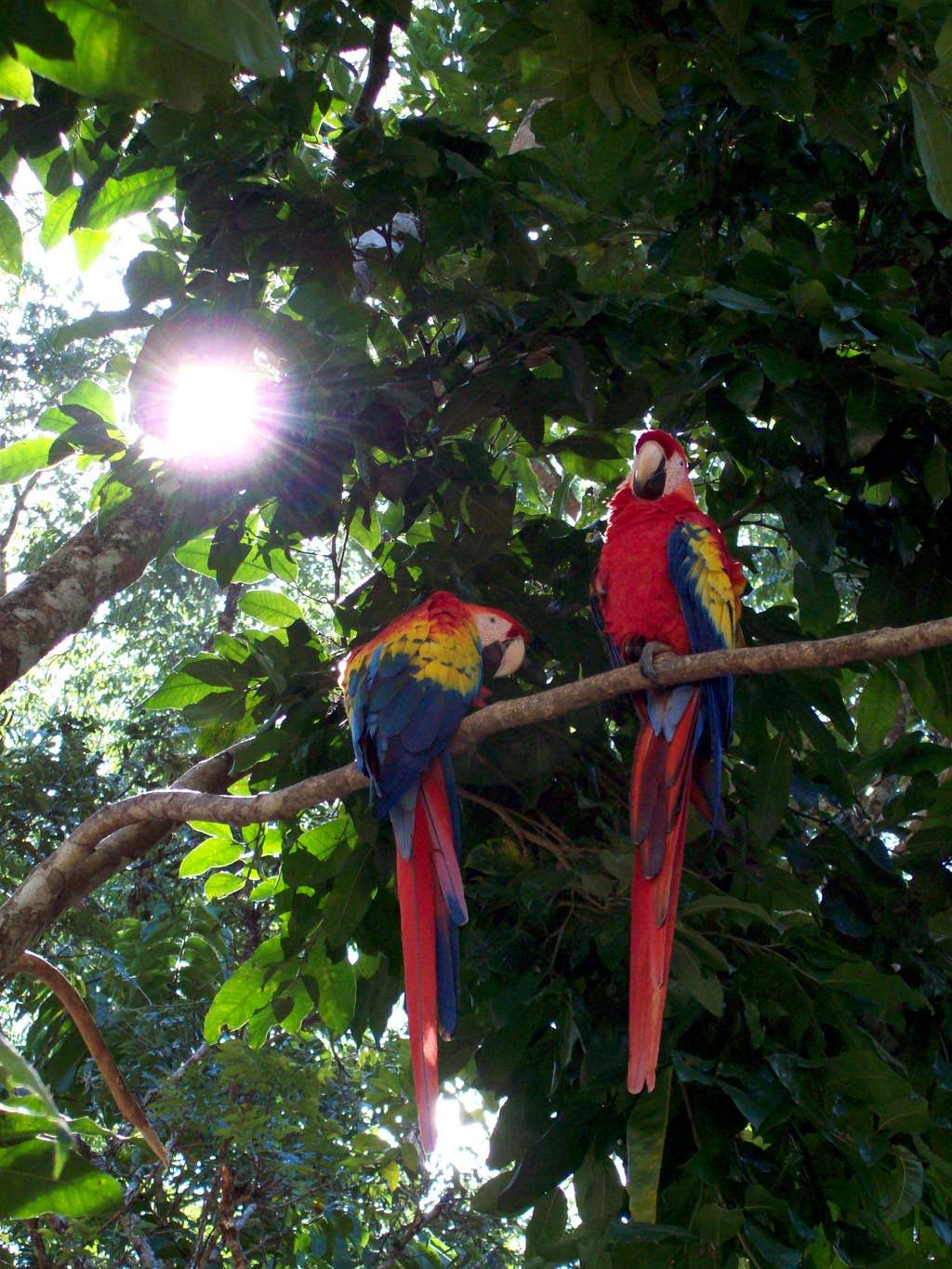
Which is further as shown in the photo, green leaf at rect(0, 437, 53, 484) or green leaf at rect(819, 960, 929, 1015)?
green leaf at rect(0, 437, 53, 484)

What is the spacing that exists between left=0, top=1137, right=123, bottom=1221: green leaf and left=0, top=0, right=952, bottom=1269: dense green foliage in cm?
71

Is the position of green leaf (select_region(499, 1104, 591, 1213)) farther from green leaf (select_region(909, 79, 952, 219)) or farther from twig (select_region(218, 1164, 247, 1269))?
green leaf (select_region(909, 79, 952, 219))

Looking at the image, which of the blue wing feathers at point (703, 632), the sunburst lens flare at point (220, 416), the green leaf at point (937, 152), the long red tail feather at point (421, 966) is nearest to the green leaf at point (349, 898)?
the long red tail feather at point (421, 966)

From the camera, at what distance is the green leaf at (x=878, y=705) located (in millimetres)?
2080

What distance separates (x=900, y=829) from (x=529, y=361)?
1285 mm

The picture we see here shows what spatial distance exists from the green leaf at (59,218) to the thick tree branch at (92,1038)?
1.33 m

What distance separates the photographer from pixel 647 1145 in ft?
4.85

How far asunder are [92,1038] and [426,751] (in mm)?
829

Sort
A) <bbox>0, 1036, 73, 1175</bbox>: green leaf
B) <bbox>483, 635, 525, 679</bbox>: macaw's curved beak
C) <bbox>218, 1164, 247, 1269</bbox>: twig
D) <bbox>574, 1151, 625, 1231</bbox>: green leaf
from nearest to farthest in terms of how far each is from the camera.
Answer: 1. <bbox>0, 1036, 73, 1175</bbox>: green leaf
2. <bbox>574, 1151, 625, 1231</bbox>: green leaf
3. <bbox>483, 635, 525, 679</bbox>: macaw's curved beak
4. <bbox>218, 1164, 247, 1269</bbox>: twig

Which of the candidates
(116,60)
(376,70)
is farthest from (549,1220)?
(376,70)

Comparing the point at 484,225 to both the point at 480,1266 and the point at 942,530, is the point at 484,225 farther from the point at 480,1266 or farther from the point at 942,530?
the point at 480,1266

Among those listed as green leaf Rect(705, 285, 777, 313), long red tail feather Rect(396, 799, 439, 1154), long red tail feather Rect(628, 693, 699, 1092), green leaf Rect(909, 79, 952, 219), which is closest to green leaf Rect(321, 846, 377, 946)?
long red tail feather Rect(396, 799, 439, 1154)

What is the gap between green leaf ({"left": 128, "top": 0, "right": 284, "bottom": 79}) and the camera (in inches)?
24.6

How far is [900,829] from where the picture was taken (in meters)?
2.31
